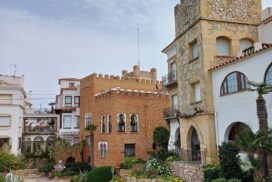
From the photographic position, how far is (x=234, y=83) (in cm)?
1745

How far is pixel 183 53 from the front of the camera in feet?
74.0

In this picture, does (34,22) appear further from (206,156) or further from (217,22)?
(206,156)

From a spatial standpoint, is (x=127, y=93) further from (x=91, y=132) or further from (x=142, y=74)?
(x=142, y=74)

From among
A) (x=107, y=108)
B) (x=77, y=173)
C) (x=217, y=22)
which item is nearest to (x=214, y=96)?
(x=217, y=22)

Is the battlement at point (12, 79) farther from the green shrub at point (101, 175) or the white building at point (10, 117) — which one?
the green shrub at point (101, 175)

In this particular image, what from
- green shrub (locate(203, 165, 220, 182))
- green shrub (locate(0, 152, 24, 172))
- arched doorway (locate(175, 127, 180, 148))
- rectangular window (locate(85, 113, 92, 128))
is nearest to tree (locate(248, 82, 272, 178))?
green shrub (locate(203, 165, 220, 182))

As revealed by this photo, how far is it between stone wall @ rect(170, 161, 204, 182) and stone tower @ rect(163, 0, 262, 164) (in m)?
1.02

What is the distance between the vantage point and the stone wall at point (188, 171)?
18.1m

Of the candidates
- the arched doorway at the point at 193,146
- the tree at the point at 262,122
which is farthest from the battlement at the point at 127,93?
the tree at the point at 262,122

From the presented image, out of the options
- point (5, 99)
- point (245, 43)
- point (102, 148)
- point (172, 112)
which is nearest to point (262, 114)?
point (245, 43)

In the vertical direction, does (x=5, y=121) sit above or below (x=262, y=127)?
above

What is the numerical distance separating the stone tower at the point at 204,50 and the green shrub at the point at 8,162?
21.8m

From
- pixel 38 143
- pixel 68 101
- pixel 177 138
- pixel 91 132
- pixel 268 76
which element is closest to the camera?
pixel 268 76

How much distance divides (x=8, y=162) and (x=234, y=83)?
90.4ft
